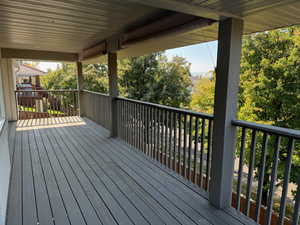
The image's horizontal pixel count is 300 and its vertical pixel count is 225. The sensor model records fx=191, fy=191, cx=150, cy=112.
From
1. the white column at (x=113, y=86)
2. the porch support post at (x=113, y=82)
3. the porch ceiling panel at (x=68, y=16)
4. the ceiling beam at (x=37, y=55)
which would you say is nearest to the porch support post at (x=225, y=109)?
the porch ceiling panel at (x=68, y=16)

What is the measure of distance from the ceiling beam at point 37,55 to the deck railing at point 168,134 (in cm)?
343

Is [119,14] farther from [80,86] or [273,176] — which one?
[80,86]

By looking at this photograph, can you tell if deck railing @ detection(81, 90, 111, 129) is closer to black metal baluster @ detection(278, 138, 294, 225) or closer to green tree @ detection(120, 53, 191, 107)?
green tree @ detection(120, 53, 191, 107)

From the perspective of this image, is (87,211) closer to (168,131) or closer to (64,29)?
(168,131)

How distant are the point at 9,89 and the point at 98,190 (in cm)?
585

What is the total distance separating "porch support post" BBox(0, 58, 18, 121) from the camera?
6246 mm

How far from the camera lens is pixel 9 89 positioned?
6359 mm

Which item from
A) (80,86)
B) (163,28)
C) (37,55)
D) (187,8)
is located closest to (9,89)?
(37,55)

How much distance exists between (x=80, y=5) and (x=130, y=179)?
243 centimetres

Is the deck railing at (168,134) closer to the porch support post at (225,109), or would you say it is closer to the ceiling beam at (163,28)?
the porch support post at (225,109)

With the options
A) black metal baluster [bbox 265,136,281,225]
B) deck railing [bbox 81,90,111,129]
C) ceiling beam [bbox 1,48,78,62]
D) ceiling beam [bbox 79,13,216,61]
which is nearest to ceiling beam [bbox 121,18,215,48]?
ceiling beam [bbox 79,13,216,61]

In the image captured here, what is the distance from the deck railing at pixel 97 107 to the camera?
5519mm

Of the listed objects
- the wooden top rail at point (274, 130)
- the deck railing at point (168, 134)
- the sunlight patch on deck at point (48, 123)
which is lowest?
the sunlight patch on deck at point (48, 123)

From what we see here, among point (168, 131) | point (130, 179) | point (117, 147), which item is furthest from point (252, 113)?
point (130, 179)
